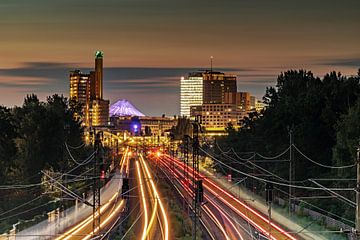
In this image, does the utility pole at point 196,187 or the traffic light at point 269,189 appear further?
the utility pole at point 196,187

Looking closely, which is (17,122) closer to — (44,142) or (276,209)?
(44,142)

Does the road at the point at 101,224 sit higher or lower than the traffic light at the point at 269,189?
lower

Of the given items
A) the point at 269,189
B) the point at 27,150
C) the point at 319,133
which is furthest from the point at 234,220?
the point at 27,150

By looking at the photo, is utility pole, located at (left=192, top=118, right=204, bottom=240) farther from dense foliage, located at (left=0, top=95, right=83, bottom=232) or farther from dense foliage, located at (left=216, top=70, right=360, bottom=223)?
dense foliage, located at (left=0, top=95, right=83, bottom=232)

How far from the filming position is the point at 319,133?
2416 inches

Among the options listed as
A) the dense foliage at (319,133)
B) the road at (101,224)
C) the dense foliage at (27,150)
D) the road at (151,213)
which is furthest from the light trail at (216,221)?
the dense foliage at (27,150)

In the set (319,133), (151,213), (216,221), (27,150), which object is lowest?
(151,213)

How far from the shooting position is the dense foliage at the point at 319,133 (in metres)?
49.1

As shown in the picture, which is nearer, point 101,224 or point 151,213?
point 101,224

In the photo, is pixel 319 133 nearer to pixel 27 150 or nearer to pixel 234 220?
pixel 234 220

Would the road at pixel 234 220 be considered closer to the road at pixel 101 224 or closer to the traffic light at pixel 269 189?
the traffic light at pixel 269 189

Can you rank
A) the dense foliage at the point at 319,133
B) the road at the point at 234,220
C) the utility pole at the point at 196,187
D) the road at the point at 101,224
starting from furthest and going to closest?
the dense foliage at the point at 319,133 < the road at the point at 234,220 < the road at the point at 101,224 < the utility pole at the point at 196,187

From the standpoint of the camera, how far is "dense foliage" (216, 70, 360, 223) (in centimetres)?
4909

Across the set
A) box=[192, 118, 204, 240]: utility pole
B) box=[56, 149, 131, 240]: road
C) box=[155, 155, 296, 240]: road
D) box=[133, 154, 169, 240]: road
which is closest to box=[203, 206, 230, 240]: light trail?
box=[155, 155, 296, 240]: road
